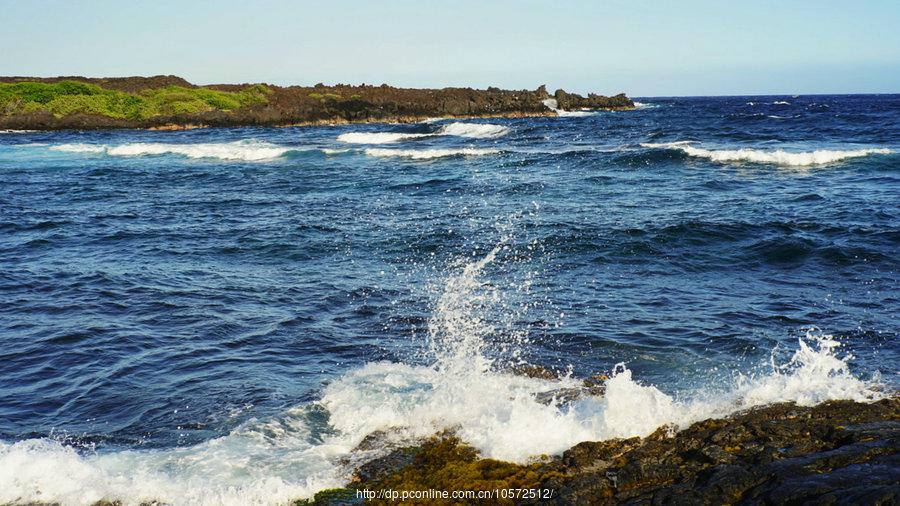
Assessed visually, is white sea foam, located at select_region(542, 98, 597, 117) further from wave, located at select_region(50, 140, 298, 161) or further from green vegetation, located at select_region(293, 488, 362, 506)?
green vegetation, located at select_region(293, 488, 362, 506)

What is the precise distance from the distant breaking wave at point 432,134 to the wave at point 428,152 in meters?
6.44

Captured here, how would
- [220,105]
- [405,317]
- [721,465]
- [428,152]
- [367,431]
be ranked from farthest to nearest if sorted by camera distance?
[220,105], [428,152], [405,317], [367,431], [721,465]

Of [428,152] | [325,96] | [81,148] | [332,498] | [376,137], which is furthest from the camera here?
[325,96]

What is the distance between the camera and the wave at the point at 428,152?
3098 cm

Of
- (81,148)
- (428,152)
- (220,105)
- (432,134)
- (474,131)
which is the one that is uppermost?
(220,105)

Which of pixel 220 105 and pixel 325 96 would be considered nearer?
pixel 220 105

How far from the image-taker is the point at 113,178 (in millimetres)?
26094

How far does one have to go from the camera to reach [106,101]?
2306 inches

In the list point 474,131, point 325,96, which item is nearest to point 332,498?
point 474,131

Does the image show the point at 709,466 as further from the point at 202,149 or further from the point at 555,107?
the point at 555,107

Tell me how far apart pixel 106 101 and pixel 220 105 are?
9.22m

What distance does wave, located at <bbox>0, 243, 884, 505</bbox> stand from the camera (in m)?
5.23

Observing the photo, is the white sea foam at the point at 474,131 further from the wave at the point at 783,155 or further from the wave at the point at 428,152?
the wave at the point at 783,155

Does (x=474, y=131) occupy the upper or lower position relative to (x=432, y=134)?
upper
